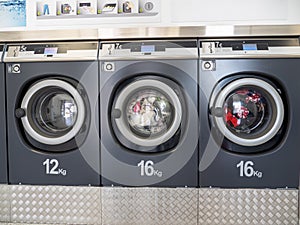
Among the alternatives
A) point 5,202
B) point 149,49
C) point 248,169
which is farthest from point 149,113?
point 5,202

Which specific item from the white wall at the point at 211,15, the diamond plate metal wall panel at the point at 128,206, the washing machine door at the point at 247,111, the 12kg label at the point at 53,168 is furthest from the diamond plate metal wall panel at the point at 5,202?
the washing machine door at the point at 247,111

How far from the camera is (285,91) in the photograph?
1.73m

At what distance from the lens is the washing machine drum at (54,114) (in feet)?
5.91

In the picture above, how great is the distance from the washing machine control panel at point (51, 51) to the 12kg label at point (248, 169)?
1031mm

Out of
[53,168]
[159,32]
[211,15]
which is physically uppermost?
[211,15]

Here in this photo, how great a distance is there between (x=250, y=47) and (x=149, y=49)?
568 millimetres

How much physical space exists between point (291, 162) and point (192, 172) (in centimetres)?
55

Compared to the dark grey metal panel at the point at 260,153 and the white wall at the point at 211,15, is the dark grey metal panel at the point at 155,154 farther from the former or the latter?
the white wall at the point at 211,15

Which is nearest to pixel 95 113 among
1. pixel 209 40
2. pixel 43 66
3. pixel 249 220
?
pixel 43 66

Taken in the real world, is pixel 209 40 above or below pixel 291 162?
A: above

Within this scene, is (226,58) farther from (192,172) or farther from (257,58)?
(192,172)

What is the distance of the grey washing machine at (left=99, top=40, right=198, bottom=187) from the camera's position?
1.76 metres

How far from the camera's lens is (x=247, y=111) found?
5.92 ft

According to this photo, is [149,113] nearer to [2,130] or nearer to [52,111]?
[52,111]
